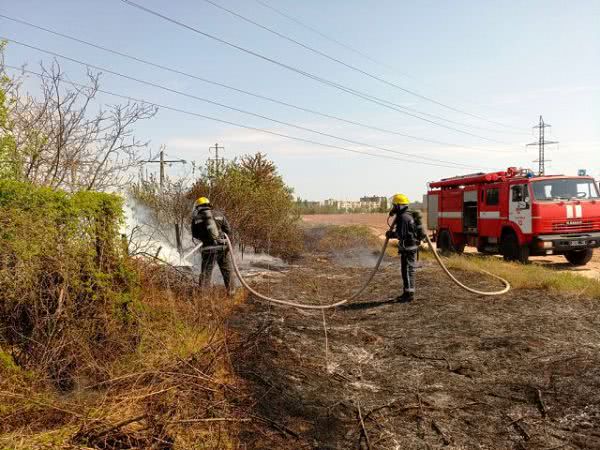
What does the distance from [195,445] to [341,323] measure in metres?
3.94

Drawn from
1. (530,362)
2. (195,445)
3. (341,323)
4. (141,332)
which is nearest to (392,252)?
(341,323)

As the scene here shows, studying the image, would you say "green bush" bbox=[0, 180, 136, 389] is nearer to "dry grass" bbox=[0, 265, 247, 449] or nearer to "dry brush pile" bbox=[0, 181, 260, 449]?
"dry brush pile" bbox=[0, 181, 260, 449]

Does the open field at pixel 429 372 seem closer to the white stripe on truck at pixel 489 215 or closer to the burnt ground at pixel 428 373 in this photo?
the burnt ground at pixel 428 373

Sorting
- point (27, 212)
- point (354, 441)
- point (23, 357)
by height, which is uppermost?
point (27, 212)

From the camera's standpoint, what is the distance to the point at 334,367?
5293 millimetres

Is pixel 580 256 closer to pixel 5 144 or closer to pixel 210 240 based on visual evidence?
pixel 210 240

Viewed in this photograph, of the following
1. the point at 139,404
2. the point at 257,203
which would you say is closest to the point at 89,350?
the point at 139,404

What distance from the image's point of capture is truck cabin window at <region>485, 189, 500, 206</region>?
1424 cm

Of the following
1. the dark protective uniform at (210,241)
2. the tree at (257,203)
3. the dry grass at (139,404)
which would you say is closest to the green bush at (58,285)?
the dry grass at (139,404)

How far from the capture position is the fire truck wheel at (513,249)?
13125mm

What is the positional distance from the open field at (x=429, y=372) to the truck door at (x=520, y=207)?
440 cm

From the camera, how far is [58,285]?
4.37m

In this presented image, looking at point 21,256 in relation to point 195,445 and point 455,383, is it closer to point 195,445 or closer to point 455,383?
point 195,445

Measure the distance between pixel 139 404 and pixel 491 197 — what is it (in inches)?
505
